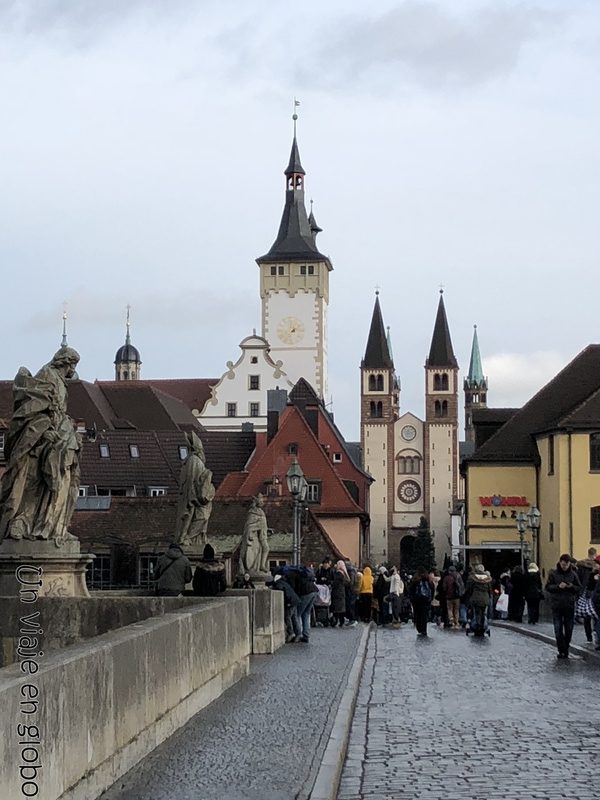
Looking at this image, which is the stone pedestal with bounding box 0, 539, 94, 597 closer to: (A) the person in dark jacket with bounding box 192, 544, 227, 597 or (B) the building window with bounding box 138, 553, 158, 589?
(A) the person in dark jacket with bounding box 192, 544, 227, 597

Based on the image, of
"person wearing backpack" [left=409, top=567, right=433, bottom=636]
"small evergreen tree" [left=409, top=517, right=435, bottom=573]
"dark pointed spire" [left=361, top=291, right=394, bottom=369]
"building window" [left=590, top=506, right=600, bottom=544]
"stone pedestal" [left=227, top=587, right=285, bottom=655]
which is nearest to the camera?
"stone pedestal" [left=227, top=587, right=285, bottom=655]

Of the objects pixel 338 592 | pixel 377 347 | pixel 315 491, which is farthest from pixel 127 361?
pixel 338 592

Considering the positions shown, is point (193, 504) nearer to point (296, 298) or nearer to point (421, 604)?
point (421, 604)

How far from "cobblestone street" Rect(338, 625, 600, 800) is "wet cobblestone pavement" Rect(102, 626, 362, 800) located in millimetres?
366

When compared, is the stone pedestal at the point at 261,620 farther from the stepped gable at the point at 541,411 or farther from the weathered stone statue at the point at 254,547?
the stepped gable at the point at 541,411

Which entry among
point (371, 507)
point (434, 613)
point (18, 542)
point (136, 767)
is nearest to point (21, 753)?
point (136, 767)

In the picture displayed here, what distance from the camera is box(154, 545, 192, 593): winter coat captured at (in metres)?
19.6

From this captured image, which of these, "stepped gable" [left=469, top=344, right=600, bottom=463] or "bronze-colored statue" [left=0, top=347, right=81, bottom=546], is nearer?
"bronze-colored statue" [left=0, top=347, right=81, bottom=546]

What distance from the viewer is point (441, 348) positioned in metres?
175

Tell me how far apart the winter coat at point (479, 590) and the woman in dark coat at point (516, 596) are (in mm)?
7659

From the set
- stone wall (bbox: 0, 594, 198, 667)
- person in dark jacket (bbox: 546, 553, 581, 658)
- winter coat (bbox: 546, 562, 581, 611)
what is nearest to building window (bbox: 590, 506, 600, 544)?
person in dark jacket (bbox: 546, 553, 581, 658)

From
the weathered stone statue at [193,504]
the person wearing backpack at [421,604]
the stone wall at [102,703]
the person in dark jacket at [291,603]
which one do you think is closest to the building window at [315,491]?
the person wearing backpack at [421,604]

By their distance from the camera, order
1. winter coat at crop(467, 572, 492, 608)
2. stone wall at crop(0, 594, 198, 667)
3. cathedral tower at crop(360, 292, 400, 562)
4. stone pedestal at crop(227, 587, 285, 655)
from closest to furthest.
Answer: stone wall at crop(0, 594, 198, 667) < stone pedestal at crop(227, 587, 285, 655) < winter coat at crop(467, 572, 492, 608) < cathedral tower at crop(360, 292, 400, 562)

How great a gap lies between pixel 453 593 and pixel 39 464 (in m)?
21.0
